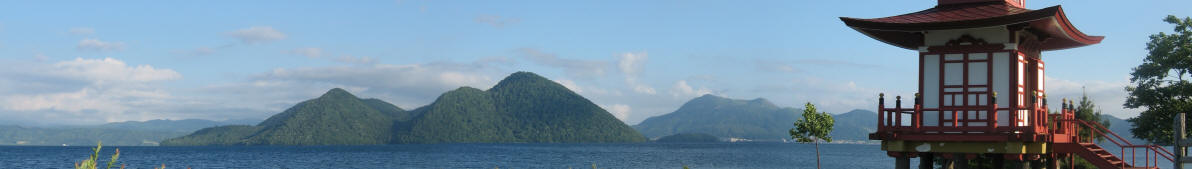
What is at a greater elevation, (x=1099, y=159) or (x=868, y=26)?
(x=868, y=26)

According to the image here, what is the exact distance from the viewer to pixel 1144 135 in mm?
29188

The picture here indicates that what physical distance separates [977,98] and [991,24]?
1.77 metres

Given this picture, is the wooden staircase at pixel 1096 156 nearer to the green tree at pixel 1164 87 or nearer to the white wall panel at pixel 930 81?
the white wall panel at pixel 930 81

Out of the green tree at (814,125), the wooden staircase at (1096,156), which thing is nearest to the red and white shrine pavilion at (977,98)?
the wooden staircase at (1096,156)

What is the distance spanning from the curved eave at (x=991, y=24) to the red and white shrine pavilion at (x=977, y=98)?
21mm

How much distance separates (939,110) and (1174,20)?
50.3ft

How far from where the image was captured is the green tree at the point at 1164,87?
27719mm

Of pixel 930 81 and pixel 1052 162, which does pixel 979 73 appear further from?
pixel 1052 162

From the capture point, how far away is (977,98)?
18.6m

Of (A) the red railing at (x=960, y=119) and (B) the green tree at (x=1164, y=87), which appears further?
(B) the green tree at (x=1164, y=87)

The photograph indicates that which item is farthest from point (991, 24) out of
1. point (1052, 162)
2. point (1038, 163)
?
point (1052, 162)

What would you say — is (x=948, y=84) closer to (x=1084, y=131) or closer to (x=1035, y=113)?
(x=1035, y=113)

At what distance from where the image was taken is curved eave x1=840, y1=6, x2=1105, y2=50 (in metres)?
17.2

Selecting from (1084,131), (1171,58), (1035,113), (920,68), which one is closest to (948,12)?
(920,68)
